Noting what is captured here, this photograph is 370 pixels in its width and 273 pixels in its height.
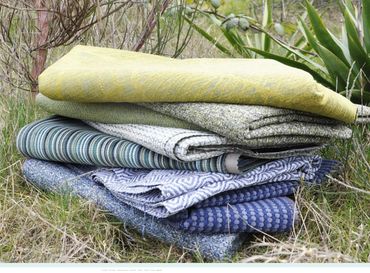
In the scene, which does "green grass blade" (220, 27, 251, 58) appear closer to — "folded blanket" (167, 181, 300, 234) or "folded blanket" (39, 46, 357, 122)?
"folded blanket" (39, 46, 357, 122)

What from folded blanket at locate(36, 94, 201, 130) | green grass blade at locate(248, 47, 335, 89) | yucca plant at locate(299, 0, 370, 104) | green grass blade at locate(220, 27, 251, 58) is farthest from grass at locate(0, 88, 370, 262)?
green grass blade at locate(220, 27, 251, 58)

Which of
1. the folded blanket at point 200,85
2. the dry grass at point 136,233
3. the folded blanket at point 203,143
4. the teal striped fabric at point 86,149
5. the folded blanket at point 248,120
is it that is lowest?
the dry grass at point 136,233

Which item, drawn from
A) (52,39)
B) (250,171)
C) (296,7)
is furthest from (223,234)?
(296,7)

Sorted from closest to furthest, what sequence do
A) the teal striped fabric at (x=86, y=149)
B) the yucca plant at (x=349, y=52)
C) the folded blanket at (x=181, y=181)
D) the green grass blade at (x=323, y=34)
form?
the folded blanket at (x=181, y=181) < the teal striped fabric at (x=86, y=149) < the yucca plant at (x=349, y=52) < the green grass blade at (x=323, y=34)

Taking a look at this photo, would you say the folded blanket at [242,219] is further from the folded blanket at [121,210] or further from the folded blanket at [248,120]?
the folded blanket at [248,120]

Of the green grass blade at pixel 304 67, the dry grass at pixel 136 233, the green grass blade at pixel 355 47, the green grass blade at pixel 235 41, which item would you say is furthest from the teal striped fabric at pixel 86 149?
the green grass blade at pixel 235 41

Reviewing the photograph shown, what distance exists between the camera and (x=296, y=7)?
567cm

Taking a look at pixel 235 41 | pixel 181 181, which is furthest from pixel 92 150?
pixel 235 41

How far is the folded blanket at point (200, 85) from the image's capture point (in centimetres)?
148

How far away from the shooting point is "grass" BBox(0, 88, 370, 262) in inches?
59.9

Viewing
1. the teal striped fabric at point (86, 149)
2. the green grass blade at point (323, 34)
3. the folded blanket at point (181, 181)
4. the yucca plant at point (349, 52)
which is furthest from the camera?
the green grass blade at point (323, 34)

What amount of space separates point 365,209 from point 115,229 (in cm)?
60

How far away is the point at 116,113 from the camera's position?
1.72 meters

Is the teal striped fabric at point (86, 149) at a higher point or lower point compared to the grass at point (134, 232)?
higher
